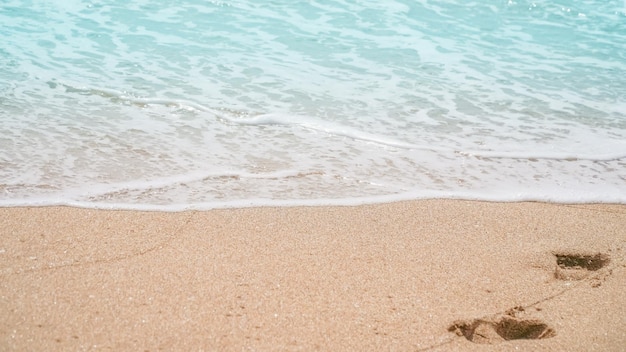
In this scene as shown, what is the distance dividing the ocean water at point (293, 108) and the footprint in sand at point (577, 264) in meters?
0.77

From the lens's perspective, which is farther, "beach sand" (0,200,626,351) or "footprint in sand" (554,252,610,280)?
"footprint in sand" (554,252,610,280)

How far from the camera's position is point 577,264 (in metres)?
3.26

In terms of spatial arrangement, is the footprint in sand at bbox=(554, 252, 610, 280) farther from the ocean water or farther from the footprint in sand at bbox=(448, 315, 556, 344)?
the ocean water

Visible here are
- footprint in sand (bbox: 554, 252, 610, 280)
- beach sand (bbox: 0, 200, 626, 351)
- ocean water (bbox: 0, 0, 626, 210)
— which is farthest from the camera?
ocean water (bbox: 0, 0, 626, 210)

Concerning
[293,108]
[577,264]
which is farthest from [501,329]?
[293,108]

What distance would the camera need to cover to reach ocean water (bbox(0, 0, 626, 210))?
404 cm

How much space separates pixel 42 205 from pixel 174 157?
3.41 feet

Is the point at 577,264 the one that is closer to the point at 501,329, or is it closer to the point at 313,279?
the point at 501,329

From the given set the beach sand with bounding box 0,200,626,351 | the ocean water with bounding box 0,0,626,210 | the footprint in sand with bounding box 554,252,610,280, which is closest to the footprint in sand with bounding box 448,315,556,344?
the beach sand with bounding box 0,200,626,351

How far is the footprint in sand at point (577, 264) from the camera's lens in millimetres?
3114

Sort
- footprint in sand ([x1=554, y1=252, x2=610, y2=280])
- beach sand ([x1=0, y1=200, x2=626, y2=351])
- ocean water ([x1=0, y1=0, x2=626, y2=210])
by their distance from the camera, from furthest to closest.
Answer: ocean water ([x1=0, y1=0, x2=626, y2=210]) → footprint in sand ([x1=554, y1=252, x2=610, y2=280]) → beach sand ([x1=0, y1=200, x2=626, y2=351])

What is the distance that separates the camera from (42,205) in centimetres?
351

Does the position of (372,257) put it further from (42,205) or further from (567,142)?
(567,142)

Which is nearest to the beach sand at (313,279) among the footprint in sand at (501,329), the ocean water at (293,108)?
the footprint in sand at (501,329)
